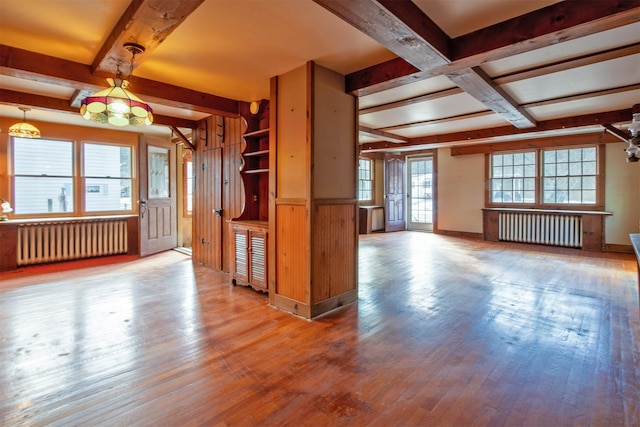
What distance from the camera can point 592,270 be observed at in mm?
4941

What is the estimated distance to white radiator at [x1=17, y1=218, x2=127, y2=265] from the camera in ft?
17.3

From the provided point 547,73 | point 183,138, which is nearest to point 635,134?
point 547,73

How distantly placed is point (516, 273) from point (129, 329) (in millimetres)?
5037

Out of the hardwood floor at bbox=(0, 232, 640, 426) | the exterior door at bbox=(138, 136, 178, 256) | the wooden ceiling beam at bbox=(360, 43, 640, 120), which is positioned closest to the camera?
the hardwood floor at bbox=(0, 232, 640, 426)

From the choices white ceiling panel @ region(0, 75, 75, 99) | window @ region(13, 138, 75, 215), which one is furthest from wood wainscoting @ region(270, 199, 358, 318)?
window @ region(13, 138, 75, 215)

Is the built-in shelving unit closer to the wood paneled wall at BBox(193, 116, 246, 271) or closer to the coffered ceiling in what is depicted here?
the wood paneled wall at BBox(193, 116, 246, 271)

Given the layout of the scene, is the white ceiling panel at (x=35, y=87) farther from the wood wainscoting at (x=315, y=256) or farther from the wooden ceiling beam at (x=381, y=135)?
the wooden ceiling beam at (x=381, y=135)

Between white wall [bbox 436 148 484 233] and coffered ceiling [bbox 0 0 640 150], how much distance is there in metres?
3.80

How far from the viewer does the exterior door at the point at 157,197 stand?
6.02 meters

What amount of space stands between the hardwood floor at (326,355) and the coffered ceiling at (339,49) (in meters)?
2.32

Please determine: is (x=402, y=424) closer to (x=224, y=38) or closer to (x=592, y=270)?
(x=224, y=38)

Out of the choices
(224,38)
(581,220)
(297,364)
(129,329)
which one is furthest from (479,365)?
(581,220)

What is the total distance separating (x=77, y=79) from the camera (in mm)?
3131

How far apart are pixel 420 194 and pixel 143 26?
352 inches
